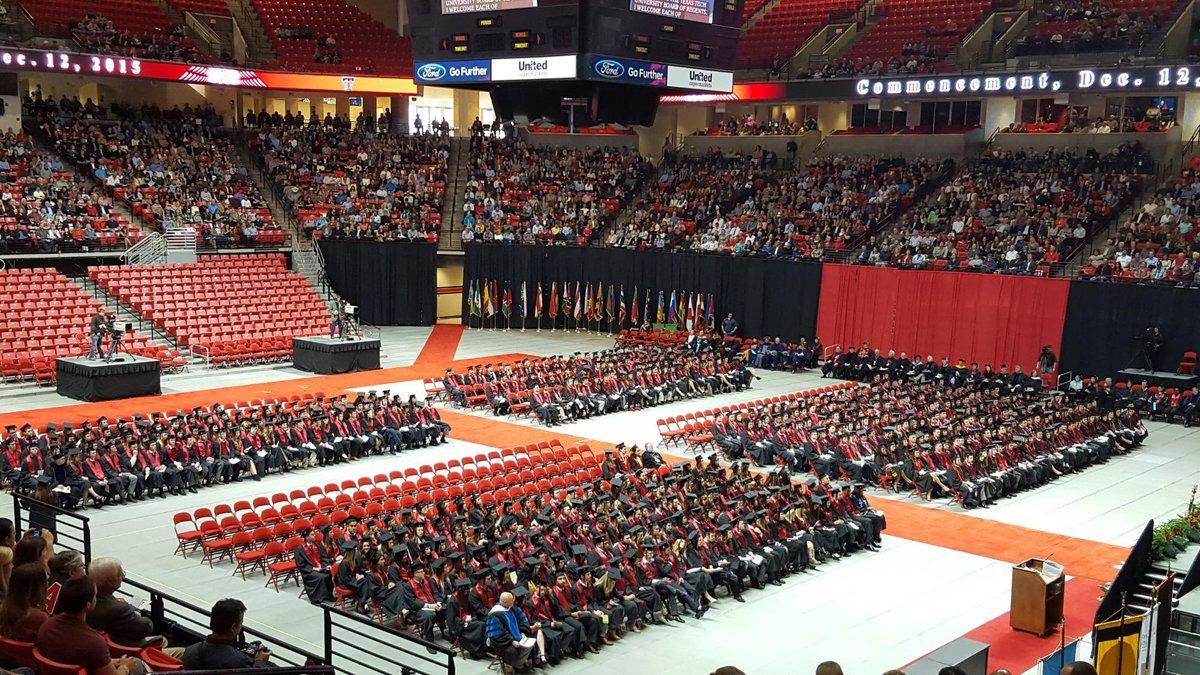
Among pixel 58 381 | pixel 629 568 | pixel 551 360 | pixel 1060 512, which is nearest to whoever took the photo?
pixel 629 568

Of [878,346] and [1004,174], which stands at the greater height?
[1004,174]

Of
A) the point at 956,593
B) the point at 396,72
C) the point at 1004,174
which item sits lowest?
the point at 956,593

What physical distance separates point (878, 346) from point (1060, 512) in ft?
54.3

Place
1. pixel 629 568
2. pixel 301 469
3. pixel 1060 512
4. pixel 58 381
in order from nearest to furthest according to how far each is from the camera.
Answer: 1. pixel 629 568
2. pixel 1060 512
3. pixel 301 469
4. pixel 58 381

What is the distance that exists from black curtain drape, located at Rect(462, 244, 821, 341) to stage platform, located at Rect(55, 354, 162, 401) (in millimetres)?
16889

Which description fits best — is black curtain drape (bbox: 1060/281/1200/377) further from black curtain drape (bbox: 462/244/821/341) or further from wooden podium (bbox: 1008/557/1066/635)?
wooden podium (bbox: 1008/557/1066/635)

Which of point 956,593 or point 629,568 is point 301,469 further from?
point 956,593

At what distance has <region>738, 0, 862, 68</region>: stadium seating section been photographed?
47.5 meters

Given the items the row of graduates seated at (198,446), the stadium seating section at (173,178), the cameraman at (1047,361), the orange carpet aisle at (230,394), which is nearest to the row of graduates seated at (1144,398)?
the cameraman at (1047,361)

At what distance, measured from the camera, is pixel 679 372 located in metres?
32.1

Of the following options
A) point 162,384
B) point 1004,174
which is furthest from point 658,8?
point 1004,174

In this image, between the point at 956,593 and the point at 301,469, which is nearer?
the point at 956,593

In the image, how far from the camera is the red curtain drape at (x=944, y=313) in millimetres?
34188

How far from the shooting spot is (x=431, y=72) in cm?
2356
